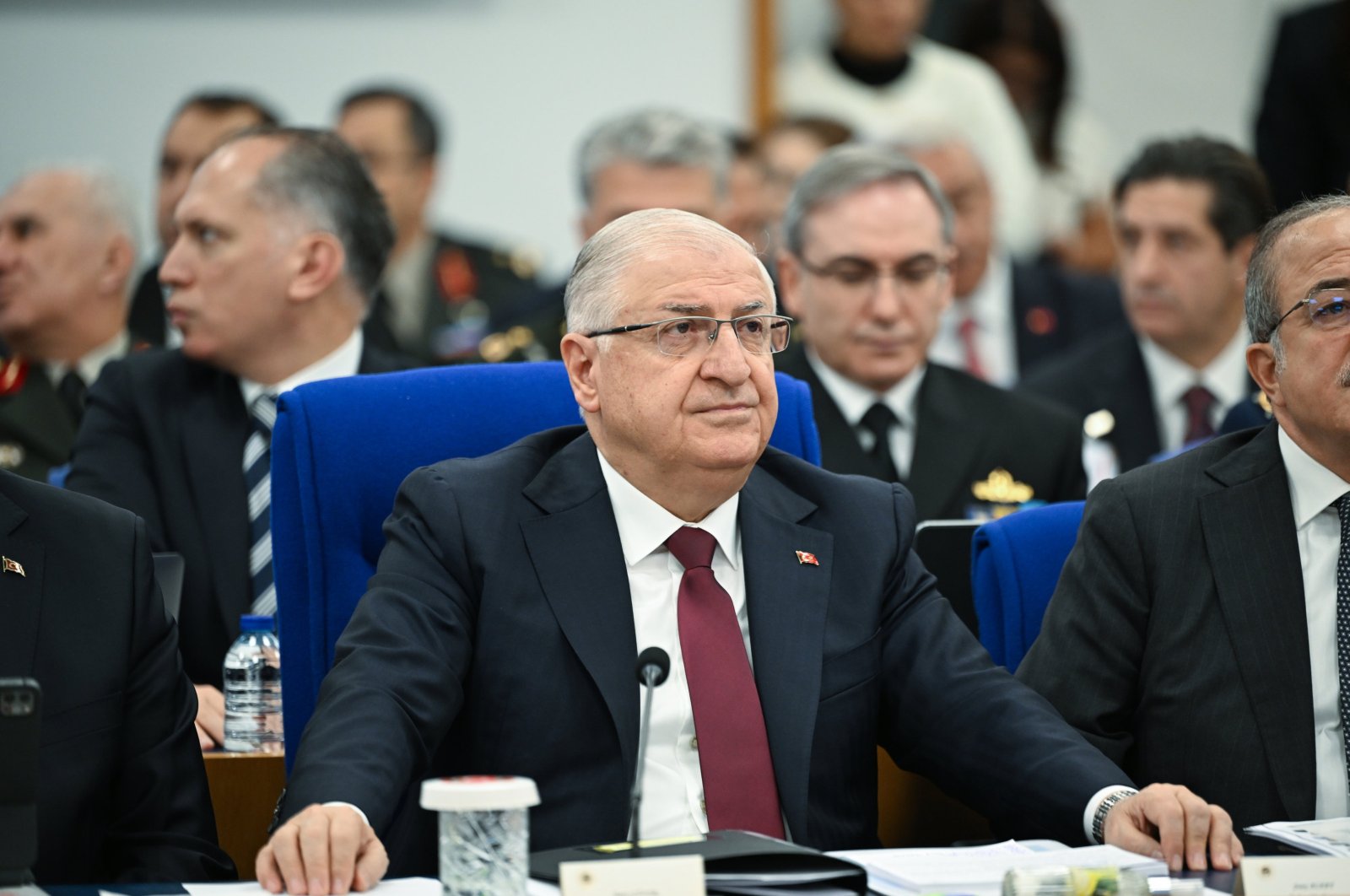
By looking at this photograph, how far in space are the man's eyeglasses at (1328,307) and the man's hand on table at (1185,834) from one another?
0.86 m

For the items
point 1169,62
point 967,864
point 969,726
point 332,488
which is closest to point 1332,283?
point 969,726

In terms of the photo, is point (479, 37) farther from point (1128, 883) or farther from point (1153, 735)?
point (1128, 883)

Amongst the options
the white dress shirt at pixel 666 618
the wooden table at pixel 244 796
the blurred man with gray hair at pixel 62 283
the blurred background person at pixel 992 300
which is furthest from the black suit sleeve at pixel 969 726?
the blurred background person at pixel 992 300

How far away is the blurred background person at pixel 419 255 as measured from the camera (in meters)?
6.26

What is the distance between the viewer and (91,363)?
477 cm

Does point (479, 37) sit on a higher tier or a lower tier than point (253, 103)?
higher

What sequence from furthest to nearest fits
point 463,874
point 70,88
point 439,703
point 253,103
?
1. point 70,88
2. point 253,103
3. point 439,703
4. point 463,874

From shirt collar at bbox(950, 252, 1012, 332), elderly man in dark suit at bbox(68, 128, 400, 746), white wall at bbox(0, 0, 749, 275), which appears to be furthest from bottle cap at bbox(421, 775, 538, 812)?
white wall at bbox(0, 0, 749, 275)

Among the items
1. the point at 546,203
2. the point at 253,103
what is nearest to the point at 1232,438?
the point at 253,103

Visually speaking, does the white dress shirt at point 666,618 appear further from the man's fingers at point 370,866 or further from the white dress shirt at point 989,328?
the white dress shirt at point 989,328

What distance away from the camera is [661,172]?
16.2ft

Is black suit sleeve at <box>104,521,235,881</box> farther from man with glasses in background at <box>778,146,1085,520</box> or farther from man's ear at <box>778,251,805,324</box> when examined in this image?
man's ear at <box>778,251,805,324</box>

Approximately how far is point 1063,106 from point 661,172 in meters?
2.81

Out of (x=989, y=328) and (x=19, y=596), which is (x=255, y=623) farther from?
(x=989, y=328)
